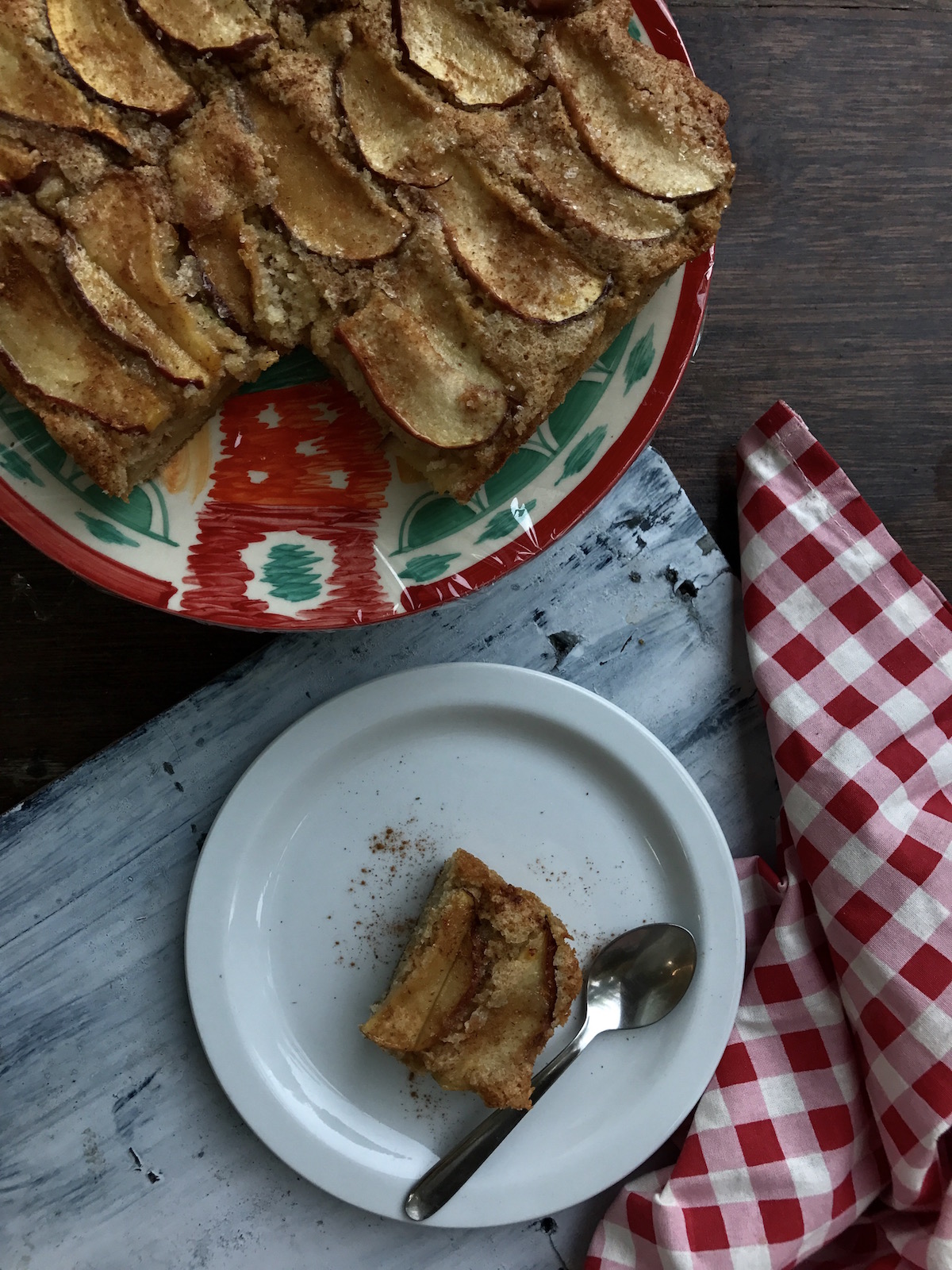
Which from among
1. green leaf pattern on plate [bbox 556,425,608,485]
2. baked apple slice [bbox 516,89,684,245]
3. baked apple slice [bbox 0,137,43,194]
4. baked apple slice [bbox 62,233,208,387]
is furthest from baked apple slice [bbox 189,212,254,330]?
green leaf pattern on plate [bbox 556,425,608,485]

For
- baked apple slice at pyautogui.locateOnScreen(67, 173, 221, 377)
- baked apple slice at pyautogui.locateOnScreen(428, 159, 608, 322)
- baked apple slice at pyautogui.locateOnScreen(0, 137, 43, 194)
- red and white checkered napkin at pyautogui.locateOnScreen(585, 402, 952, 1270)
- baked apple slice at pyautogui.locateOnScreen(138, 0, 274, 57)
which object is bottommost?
red and white checkered napkin at pyautogui.locateOnScreen(585, 402, 952, 1270)

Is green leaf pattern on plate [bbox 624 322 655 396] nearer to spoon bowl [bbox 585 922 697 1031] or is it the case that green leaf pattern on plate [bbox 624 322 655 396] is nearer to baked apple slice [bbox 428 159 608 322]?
baked apple slice [bbox 428 159 608 322]

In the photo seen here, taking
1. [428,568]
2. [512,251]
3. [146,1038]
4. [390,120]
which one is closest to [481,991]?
[146,1038]

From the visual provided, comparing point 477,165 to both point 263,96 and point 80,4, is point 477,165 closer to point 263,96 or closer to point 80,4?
point 263,96

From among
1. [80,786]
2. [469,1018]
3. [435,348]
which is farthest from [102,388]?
[469,1018]

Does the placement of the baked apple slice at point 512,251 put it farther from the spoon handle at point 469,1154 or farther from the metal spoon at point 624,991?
the spoon handle at point 469,1154
